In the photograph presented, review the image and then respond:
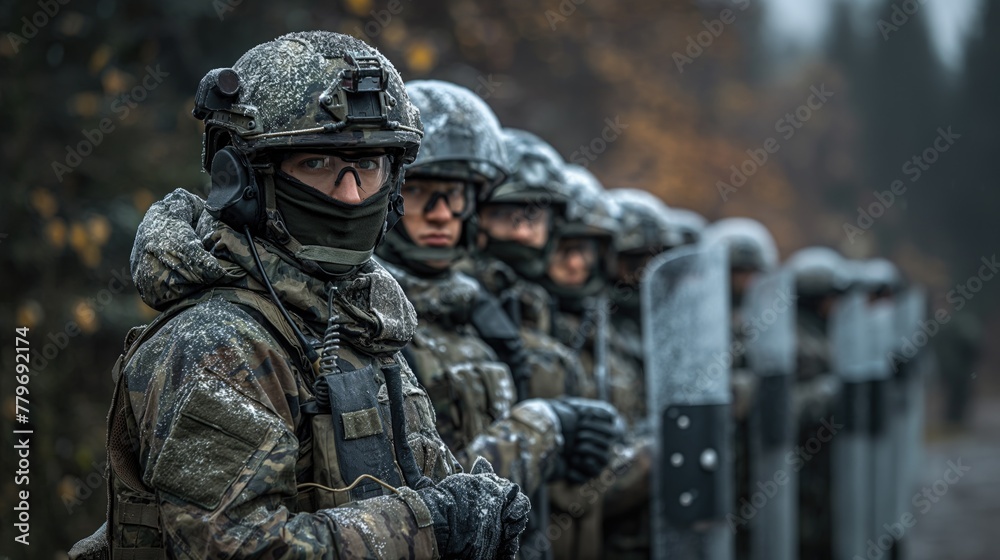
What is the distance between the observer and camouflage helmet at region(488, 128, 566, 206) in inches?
229

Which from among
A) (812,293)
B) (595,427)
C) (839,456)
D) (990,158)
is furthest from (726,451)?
(990,158)

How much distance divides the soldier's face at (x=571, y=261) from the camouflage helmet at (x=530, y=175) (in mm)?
660

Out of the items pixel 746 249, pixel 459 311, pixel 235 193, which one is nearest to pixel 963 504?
pixel 746 249

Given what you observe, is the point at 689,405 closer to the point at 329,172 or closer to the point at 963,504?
the point at 329,172

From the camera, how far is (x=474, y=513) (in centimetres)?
281

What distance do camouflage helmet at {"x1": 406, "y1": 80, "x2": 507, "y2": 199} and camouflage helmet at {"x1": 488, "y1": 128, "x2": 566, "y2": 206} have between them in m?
0.94

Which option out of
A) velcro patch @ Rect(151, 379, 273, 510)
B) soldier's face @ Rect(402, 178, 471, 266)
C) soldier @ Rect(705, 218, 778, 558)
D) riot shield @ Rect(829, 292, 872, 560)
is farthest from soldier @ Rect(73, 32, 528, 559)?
riot shield @ Rect(829, 292, 872, 560)

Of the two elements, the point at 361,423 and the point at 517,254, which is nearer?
the point at 361,423

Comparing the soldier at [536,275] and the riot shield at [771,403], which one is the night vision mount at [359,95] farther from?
the riot shield at [771,403]

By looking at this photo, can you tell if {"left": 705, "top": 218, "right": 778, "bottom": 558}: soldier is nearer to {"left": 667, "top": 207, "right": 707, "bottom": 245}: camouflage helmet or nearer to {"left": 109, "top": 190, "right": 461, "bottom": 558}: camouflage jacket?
{"left": 667, "top": 207, "right": 707, "bottom": 245}: camouflage helmet

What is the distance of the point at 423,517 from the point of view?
8.89 feet

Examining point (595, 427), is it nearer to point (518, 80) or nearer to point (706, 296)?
point (706, 296)

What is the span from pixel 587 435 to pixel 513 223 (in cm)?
159

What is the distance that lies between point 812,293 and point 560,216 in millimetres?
7126
